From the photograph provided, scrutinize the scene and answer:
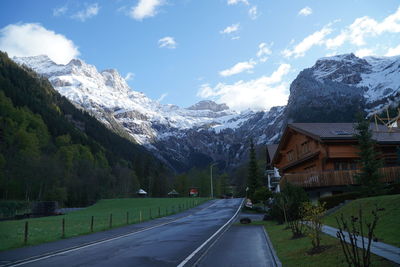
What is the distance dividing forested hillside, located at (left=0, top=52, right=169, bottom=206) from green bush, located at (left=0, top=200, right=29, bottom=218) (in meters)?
7.18

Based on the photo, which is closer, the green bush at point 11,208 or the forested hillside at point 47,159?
the green bush at point 11,208

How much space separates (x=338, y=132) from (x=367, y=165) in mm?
8536

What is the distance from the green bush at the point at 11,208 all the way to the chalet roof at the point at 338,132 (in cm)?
4730

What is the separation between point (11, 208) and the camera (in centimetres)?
6238

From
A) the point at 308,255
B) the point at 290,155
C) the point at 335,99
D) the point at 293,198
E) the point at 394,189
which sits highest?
the point at 335,99

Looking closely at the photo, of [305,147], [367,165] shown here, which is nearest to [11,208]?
[305,147]

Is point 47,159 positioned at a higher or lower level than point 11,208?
higher

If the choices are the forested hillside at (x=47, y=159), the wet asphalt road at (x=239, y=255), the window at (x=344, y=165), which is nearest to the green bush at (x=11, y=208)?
the forested hillside at (x=47, y=159)

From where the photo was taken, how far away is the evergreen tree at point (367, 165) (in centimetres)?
2331

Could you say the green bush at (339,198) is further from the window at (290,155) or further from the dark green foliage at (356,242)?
the window at (290,155)

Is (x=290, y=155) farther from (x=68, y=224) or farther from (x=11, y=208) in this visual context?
(x=11, y=208)

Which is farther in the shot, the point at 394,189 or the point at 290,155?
the point at 290,155

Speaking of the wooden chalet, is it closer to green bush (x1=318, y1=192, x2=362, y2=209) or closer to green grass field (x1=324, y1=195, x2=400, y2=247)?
green bush (x1=318, y1=192, x2=362, y2=209)

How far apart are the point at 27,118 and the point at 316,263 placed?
108 m
